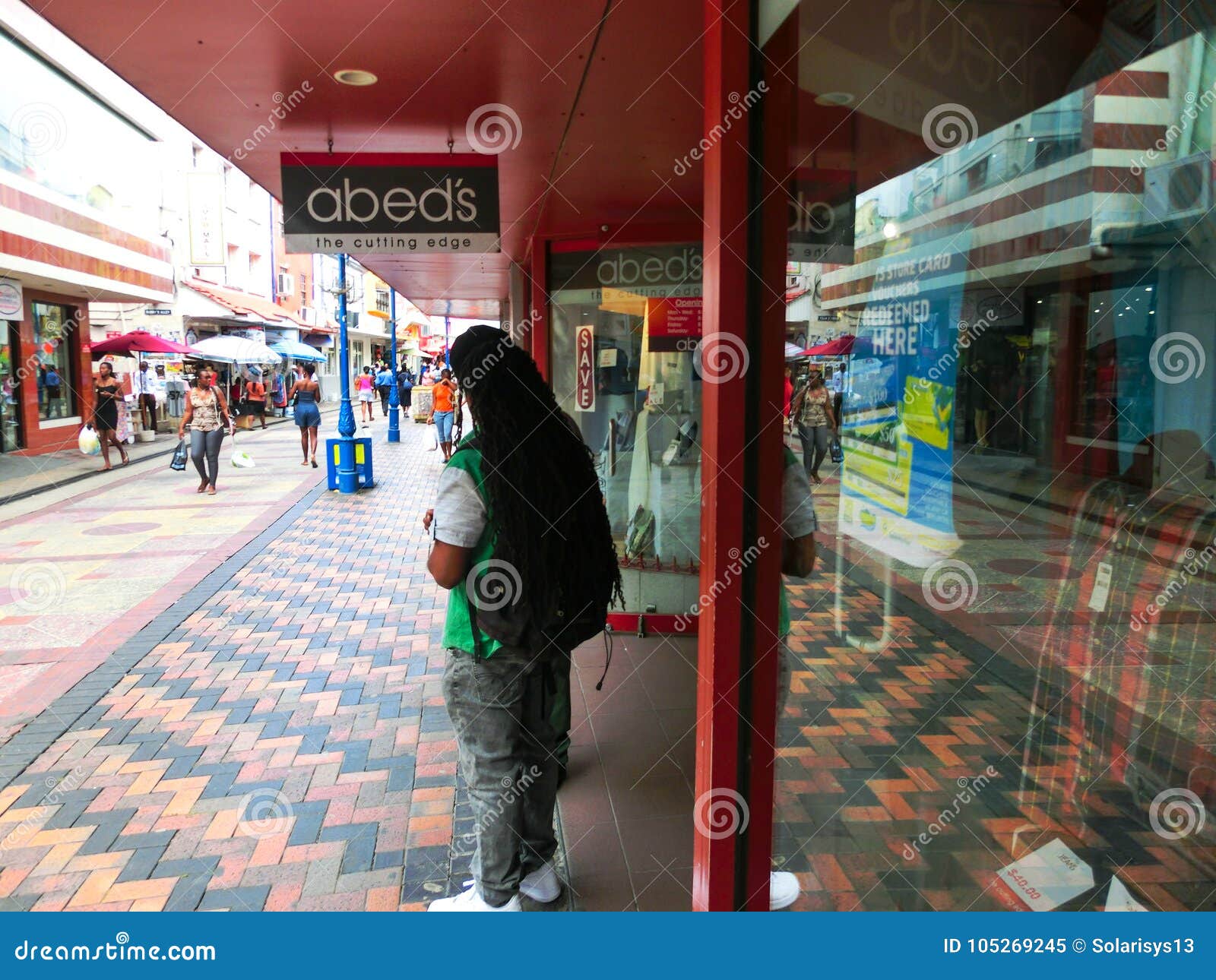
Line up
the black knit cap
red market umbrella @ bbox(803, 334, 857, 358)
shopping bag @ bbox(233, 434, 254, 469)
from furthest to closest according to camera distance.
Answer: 1. shopping bag @ bbox(233, 434, 254, 469)
2. the black knit cap
3. red market umbrella @ bbox(803, 334, 857, 358)

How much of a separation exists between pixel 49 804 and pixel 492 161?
13.7 ft

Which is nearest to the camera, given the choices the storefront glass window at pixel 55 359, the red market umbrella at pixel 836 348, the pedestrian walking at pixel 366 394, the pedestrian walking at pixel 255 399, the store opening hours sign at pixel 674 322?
the red market umbrella at pixel 836 348

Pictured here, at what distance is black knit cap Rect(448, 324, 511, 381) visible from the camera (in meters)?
2.65

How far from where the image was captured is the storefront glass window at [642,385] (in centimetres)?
584

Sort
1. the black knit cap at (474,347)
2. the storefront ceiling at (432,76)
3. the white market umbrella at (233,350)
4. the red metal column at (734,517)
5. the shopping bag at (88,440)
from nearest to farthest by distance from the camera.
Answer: the red metal column at (734,517), the black knit cap at (474,347), the storefront ceiling at (432,76), the shopping bag at (88,440), the white market umbrella at (233,350)

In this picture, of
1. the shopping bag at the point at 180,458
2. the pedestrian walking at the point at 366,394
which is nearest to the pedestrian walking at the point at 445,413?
the shopping bag at the point at 180,458

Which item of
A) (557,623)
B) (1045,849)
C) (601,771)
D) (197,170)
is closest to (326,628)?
(601,771)

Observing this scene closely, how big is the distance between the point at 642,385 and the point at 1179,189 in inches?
168

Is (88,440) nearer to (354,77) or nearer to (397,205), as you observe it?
(397,205)

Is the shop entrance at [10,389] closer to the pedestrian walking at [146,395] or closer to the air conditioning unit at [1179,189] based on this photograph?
the pedestrian walking at [146,395]

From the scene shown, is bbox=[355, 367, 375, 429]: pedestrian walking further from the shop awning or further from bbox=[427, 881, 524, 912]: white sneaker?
bbox=[427, 881, 524, 912]: white sneaker

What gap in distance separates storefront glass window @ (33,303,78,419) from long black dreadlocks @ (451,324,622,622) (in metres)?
18.6

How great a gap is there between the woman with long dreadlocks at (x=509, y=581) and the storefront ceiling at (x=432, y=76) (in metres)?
1.62

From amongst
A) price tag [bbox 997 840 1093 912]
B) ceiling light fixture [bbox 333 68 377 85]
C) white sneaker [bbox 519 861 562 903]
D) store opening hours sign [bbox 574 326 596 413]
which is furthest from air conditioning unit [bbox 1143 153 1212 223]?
store opening hours sign [bbox 574 326 596 413]
